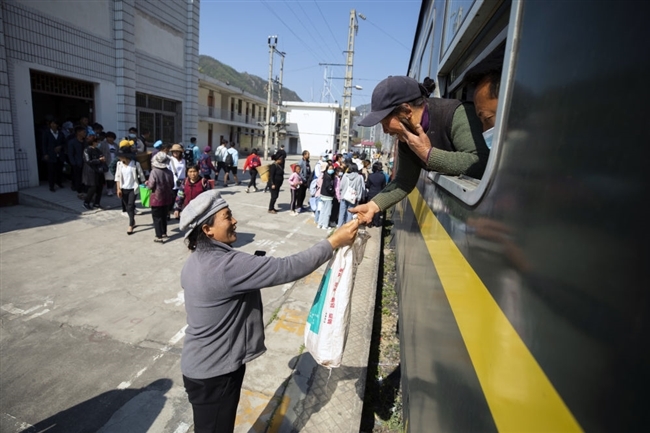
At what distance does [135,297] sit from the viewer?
4.82 m

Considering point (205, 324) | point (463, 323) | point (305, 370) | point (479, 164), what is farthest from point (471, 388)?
point (305, 370)

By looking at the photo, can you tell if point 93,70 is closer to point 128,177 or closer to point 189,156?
point 189,156

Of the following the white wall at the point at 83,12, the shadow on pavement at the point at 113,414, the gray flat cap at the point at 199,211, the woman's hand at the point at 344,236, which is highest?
the white wall at the point at 83,12

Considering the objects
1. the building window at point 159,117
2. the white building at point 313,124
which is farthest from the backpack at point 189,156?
the white building at point 313,124

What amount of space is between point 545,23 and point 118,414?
3.59 m

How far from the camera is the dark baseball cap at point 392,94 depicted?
1.68 metres

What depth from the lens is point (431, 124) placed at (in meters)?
→ 1.88

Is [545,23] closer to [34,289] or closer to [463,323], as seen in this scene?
[463,323]

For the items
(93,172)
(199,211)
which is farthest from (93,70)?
(199,211)

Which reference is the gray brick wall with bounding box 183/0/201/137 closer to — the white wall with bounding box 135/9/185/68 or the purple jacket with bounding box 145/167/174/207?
the white wall with bounding box 135/9/185/68

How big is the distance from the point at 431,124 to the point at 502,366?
126cm

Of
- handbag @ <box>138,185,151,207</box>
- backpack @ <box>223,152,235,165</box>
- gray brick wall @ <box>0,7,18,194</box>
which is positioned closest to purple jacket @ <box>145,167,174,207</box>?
handbag @ <box>138,185,151,207</box>

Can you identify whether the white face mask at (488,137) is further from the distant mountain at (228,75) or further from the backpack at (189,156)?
the distant mountain at (228,75)

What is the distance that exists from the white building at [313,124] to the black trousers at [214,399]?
47395mm
